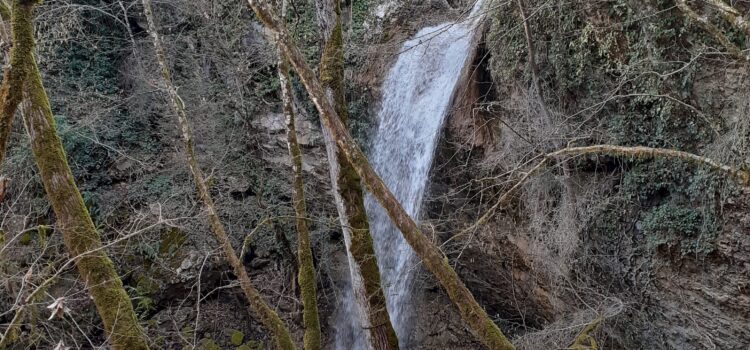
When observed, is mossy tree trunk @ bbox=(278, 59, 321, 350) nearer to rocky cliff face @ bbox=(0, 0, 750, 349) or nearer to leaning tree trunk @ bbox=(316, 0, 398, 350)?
leaning tree trunk @ bbox=(316, 0, 398, 350)

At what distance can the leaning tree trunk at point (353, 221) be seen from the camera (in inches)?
199

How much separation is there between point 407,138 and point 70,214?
5613 millimetres

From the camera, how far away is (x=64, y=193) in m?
3.88

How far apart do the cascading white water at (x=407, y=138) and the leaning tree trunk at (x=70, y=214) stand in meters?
4.80

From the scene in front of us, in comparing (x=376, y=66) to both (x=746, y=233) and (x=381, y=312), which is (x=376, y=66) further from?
(x=746, y=233)

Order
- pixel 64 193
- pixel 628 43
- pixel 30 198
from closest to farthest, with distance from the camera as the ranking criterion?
pixel 64 193
pixel 628 43
pixel 30 198

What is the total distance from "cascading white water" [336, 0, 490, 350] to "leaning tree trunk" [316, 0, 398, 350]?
311 centimetres

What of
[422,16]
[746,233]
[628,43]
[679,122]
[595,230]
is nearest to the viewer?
[746,233]

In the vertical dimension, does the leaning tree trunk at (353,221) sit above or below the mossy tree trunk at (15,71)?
below

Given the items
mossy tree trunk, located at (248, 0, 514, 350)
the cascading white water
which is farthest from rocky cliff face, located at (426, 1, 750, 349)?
mossy tree trunk, located at (248, 0, 514, 350)

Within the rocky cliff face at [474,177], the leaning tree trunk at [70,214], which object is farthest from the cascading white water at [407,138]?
the leaning tree trunk at [70,214]

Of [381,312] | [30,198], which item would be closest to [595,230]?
[381,312]

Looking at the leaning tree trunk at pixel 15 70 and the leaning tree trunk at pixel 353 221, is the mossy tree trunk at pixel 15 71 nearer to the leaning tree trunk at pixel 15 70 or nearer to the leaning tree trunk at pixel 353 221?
the leaning tree trunk at pixel 15 70

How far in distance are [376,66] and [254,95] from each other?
2335 mm
